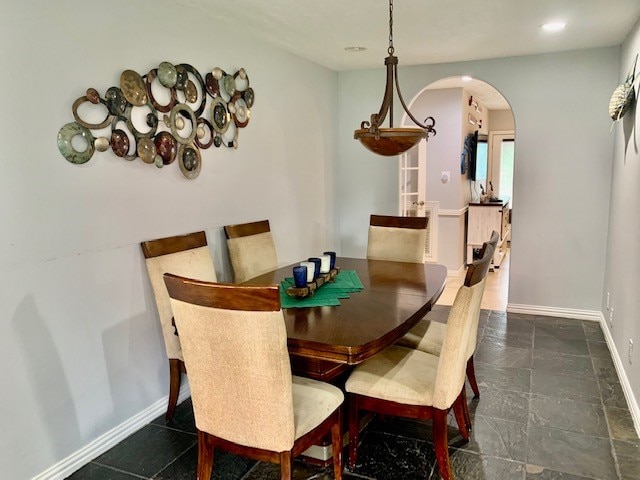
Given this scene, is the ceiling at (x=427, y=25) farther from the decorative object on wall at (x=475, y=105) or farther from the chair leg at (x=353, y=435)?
the decorative object on wall at (x=475, y=105)

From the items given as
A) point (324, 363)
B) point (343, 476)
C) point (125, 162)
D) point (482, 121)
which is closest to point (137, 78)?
point (125, 162)

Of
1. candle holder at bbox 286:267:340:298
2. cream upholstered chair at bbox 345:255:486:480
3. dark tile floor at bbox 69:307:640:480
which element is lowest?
dark tile floor at bbox 69:307:640:480

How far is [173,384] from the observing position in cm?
263

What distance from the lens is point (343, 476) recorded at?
2158 millimetres

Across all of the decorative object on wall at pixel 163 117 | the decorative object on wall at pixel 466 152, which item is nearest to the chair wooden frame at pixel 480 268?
the decorative object on wall at pixel 163 117

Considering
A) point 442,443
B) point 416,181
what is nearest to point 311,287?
point 442,443

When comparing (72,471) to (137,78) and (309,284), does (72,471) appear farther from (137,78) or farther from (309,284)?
(137,78)

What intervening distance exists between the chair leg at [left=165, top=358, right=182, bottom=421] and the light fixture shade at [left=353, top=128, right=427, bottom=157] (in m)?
1.59

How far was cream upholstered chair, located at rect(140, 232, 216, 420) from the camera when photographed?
8.14 feet

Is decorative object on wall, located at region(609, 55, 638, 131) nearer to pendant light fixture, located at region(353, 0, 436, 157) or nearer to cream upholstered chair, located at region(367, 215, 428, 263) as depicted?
cream upholstered chair, located at region(367, 215, 428, 263)

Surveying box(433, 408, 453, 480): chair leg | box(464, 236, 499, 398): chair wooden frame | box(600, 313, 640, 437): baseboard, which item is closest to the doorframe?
box(600, 313, 640, 437): baseboard

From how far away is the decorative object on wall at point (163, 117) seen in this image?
2.23 meters

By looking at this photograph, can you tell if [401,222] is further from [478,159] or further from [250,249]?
[478,159]

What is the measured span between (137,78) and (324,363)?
177cm
